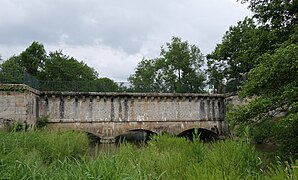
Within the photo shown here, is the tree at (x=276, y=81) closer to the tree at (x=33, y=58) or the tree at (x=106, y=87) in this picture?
the tree at (x=106, y=87)

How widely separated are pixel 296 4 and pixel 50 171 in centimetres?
679

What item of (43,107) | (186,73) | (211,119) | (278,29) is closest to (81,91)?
(43,107)

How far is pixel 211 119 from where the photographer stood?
2211cm

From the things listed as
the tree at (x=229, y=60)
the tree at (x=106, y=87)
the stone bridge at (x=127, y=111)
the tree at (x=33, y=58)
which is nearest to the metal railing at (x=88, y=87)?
the tree at (x=106, y=87)

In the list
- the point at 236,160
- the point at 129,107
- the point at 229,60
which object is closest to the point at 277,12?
the point at 236,160

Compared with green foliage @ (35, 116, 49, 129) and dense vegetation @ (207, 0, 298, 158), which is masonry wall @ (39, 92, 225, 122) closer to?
green foliage @ (35, 116, 49, 129)

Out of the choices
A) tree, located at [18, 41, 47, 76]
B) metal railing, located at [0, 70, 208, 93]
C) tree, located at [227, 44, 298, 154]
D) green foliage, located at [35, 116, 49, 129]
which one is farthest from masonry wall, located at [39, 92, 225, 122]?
tree, located at [18, 41, 47, 76]

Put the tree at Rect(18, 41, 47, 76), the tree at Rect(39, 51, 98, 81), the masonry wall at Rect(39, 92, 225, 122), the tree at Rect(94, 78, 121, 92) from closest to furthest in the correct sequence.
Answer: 1. the masonry wall at Rect(39, 92, 225, 122)
2. the tree at Rect(94, 78, 121, 92)
3. the tree at Rect(39, 51, 98, 81)
4. the tree at Rect(18, 41, 47, 76)

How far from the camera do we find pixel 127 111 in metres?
20.1

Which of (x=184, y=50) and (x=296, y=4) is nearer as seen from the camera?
(x=296, y=4)

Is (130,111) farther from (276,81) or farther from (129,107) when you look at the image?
(276,81)

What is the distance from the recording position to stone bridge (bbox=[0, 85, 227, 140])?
18547mm

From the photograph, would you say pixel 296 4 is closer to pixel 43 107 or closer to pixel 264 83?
pixel 264 83

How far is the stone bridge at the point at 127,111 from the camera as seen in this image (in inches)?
730
